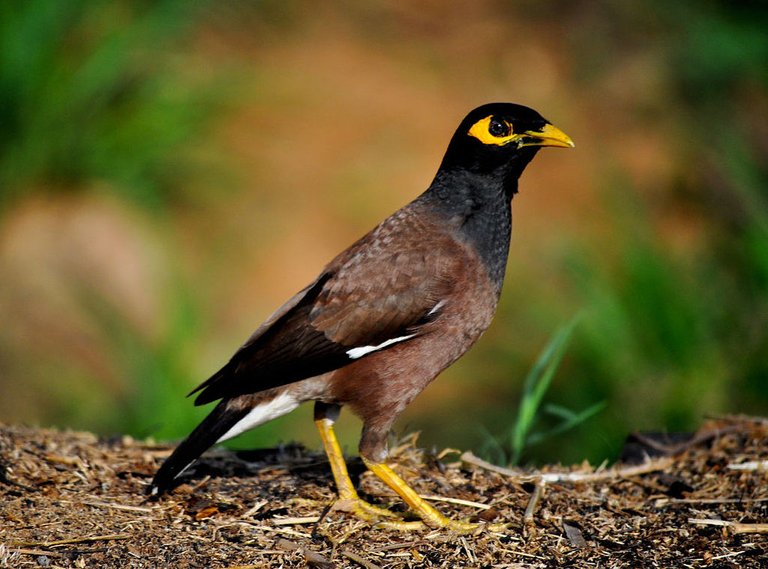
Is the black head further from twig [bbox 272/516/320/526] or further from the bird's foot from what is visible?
twig [bbox 272/516/320/526]

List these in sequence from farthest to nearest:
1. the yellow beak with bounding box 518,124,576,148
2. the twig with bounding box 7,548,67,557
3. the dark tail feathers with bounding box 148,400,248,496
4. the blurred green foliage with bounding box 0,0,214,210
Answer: the blurred green foliage with bounding box 0,0,214,210 < the yellow beak with bounding box 518,124,576,148 < the dark tail feathers with bounding box 148,400,248,496 < the twig with bounding box 7,548,67,557

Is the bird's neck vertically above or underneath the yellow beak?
underneath

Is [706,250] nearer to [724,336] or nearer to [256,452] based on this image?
[724,336]

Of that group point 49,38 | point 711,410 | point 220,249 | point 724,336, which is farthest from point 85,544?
point 49,38

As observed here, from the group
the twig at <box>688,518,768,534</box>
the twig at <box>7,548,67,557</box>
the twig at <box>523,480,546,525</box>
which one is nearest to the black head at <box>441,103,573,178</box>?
the twig at <box>523,480,546,525</box>

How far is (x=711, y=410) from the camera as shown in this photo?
21.4 feet

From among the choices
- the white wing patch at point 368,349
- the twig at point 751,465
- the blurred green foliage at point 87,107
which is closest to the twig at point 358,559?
the white wing patch at point 368,349

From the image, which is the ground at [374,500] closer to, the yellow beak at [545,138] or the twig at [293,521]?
the twig at [293,521]

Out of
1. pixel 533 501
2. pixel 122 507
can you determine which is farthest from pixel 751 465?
pixel 122 507

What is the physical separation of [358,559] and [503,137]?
6.38 ft

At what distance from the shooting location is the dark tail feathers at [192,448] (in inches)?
159

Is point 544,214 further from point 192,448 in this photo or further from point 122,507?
point 122,507

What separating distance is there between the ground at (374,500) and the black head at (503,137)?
128 cm

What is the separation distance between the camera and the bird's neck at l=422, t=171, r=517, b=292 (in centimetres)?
449
